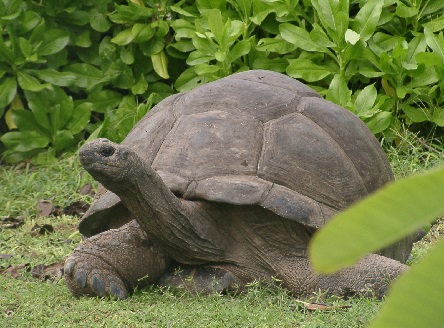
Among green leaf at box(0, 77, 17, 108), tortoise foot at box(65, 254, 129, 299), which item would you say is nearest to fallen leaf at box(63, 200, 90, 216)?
green leaf at box(0, 77, 17, 108)

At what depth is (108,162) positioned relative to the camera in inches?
117

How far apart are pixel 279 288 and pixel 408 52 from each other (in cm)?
261

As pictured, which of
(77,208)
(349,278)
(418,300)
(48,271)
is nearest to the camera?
(418,300)

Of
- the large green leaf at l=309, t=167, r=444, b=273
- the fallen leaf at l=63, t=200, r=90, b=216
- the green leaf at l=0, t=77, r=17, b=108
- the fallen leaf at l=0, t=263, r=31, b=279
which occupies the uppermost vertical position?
the large green leaf at l=309, t=167, r=444, b=273

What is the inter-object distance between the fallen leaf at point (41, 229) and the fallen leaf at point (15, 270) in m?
0.74

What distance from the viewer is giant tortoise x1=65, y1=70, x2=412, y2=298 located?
320 cm

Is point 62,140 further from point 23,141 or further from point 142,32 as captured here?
point 142,32

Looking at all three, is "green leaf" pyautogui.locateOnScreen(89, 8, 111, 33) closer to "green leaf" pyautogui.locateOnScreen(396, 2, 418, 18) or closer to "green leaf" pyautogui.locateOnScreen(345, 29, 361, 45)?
"green leaf" pyautogui.locateOnScreen(345, 29, 361, 45)

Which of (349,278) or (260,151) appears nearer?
(349,278)

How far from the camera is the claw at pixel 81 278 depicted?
3199 mm

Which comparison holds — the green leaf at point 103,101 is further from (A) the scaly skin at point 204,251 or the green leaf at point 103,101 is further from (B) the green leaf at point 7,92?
(A) the scaly skin at point 204,251

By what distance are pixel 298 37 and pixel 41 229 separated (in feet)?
6.72

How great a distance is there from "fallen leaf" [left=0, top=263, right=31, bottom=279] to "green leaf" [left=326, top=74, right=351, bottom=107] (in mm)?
2220

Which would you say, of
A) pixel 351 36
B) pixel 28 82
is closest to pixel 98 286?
pixel 351 36
